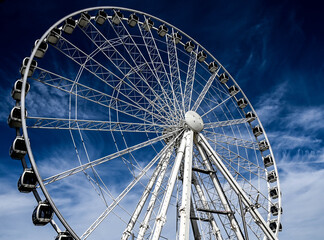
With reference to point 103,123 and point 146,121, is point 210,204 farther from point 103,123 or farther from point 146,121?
point 103,123

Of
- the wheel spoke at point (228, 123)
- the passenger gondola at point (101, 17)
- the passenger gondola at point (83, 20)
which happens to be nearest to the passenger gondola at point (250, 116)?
the wheel spoke at point (228, 123)

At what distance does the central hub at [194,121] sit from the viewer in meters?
18.3

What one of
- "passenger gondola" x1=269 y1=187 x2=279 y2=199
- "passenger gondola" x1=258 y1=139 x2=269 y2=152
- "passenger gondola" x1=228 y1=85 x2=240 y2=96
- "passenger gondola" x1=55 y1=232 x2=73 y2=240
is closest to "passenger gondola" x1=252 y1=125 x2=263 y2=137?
"passenger gondola" x1=258 y1=139 x2=269 y2=152

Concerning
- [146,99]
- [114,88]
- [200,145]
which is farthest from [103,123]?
[200,145]

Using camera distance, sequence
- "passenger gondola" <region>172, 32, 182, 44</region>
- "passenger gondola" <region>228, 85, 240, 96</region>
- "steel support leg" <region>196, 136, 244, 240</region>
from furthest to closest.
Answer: "passenger gondola" <region>228, 85, 240, 96</region>
"passenger gondola" <region>172, 32, 182, 44</region>
"steel support leg" <region>196, 136, 244, 240</region>

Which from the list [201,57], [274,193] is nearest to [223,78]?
[201,57]

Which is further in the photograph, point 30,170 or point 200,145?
point 200,145

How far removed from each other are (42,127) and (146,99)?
7.47 m

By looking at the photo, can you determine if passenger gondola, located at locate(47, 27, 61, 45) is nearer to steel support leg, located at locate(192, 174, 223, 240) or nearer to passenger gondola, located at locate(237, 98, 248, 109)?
steel support leg, located at locate(192, 174, 223, 240)

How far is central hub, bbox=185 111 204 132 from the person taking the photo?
18.3 m

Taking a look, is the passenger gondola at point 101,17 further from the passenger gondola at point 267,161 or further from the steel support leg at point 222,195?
the passenger gondola at point 267,161

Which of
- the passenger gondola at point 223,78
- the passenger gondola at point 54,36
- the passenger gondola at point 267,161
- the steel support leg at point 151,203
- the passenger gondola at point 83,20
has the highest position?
the passenger gondola at point 223,78

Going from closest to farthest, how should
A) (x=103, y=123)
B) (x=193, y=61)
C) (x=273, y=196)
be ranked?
(x=103, y=123)
(x=273, y=196)
(x=193, y=61)

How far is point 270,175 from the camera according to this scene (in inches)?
912
